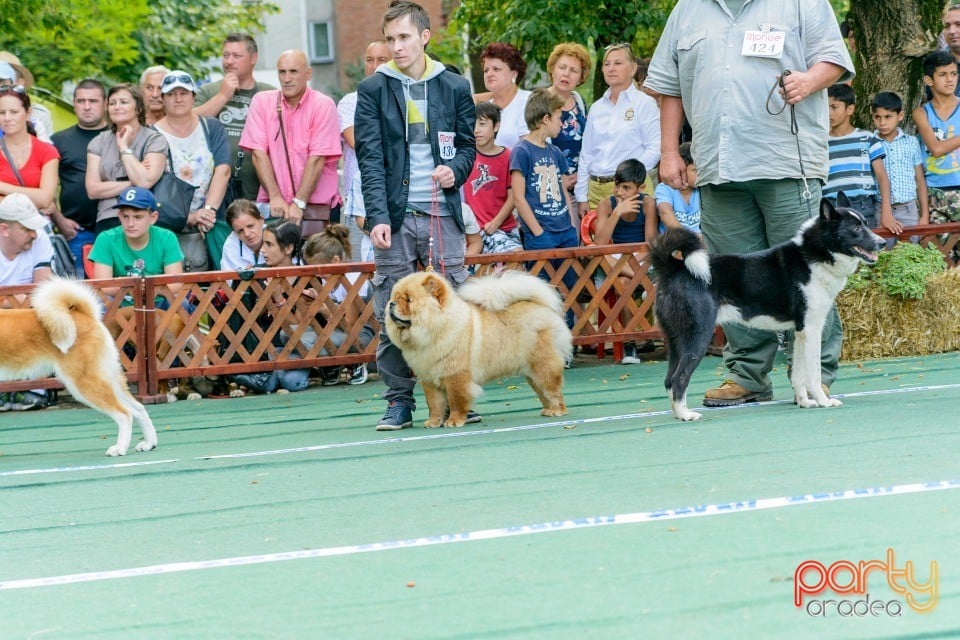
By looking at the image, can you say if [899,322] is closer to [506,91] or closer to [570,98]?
[570,98]

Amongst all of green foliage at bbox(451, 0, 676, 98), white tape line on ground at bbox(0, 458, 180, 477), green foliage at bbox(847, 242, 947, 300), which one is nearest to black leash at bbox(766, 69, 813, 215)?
green foliage at bbox(847, 242, 947, 300)

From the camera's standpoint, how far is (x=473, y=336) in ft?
24.0

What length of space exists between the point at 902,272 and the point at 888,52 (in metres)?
2.85

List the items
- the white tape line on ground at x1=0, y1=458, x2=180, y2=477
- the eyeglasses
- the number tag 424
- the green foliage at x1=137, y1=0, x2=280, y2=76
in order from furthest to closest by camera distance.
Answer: the green foliage at x1=137, y1=0, x2=280, y2=76 < the eyeglasses < the number tag 424 < the white tape line on ground at x1=0, y1=458, x2=180, y2=477

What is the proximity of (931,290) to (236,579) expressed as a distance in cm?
727

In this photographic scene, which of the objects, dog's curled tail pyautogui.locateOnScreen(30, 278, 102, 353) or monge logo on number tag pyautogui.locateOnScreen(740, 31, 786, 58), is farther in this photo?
dog's curled tail pyautogui.locateOnScreen(30, 278, 102, 353)

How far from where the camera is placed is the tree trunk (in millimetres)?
11867

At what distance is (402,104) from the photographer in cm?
714

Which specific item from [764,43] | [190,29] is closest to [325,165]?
[764,43]

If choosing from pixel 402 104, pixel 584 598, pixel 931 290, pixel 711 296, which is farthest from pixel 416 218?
pixel 931 290

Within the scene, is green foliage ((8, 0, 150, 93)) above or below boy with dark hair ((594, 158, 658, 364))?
above

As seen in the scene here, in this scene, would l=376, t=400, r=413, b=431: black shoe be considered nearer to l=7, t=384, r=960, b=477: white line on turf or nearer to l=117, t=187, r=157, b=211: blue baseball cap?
l=7, t=384, r=960, b=477: white line on turf

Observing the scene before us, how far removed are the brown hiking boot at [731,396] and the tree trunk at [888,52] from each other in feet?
16.4

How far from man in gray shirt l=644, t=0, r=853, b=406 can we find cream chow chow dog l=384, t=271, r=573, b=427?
976mm
